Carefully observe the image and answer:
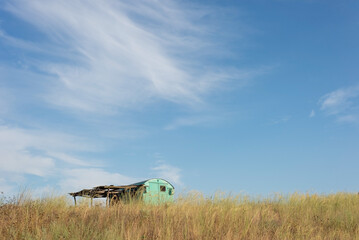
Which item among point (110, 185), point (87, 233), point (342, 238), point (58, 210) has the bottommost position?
point (342, 238)

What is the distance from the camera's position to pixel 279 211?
12.7 metres

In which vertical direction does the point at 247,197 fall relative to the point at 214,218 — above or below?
above

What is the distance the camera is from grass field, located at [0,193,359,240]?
7.68 meters

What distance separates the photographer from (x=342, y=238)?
9.45 meters

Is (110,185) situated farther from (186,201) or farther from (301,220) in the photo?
(301,220)

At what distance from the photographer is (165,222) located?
351 inches

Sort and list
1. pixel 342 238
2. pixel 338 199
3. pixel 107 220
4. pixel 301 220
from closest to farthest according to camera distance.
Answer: pixel 107 220 < pixel 342 238 < pixel 301 220 < pixel 338 199

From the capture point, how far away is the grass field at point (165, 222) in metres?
7.68

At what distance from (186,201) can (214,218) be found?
258cm

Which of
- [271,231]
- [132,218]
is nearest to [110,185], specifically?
[132,218]

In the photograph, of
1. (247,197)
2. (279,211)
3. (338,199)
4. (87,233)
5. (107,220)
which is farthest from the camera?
(338,199)

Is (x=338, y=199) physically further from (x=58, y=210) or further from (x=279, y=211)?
(x=58, y=210)

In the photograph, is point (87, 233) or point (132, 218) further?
point (132, 218)

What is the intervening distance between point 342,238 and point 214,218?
3.85m
